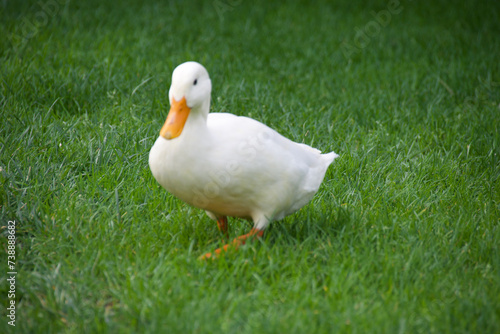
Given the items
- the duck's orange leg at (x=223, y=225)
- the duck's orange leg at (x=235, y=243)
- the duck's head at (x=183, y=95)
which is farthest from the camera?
the duck's orange leg at (x=223, y=225)

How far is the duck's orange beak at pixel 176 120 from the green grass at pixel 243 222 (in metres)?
0.61

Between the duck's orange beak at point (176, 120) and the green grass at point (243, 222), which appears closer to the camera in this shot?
the green grass at point (243, 222)

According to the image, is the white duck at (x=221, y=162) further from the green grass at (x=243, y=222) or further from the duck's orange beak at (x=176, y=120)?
the green grass at (x=243, y=222)

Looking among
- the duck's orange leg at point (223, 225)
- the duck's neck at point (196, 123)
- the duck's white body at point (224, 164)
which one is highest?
the duck's neck at point (196, 123)

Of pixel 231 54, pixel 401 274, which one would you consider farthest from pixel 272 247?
pixel 231 54

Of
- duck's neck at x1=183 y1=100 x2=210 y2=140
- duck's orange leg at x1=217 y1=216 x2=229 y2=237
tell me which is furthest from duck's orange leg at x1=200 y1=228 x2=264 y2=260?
duck's neck at x1=183 y1=100 x2=210 y2=140

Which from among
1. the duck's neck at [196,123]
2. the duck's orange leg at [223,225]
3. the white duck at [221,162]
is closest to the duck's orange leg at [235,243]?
the white duck at [221,162]

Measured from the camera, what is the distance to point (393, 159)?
3.86 meters

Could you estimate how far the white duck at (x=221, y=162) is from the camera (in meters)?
2.50

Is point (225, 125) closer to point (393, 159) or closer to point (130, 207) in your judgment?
point (130, 207)

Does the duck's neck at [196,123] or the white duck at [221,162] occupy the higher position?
the duck's neck at [196,123]

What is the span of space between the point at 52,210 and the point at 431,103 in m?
3.33

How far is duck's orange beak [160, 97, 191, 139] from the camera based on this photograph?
2.46 m

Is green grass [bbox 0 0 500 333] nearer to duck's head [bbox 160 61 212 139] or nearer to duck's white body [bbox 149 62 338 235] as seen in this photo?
duck's white body [bbox 149 62 338 235]
